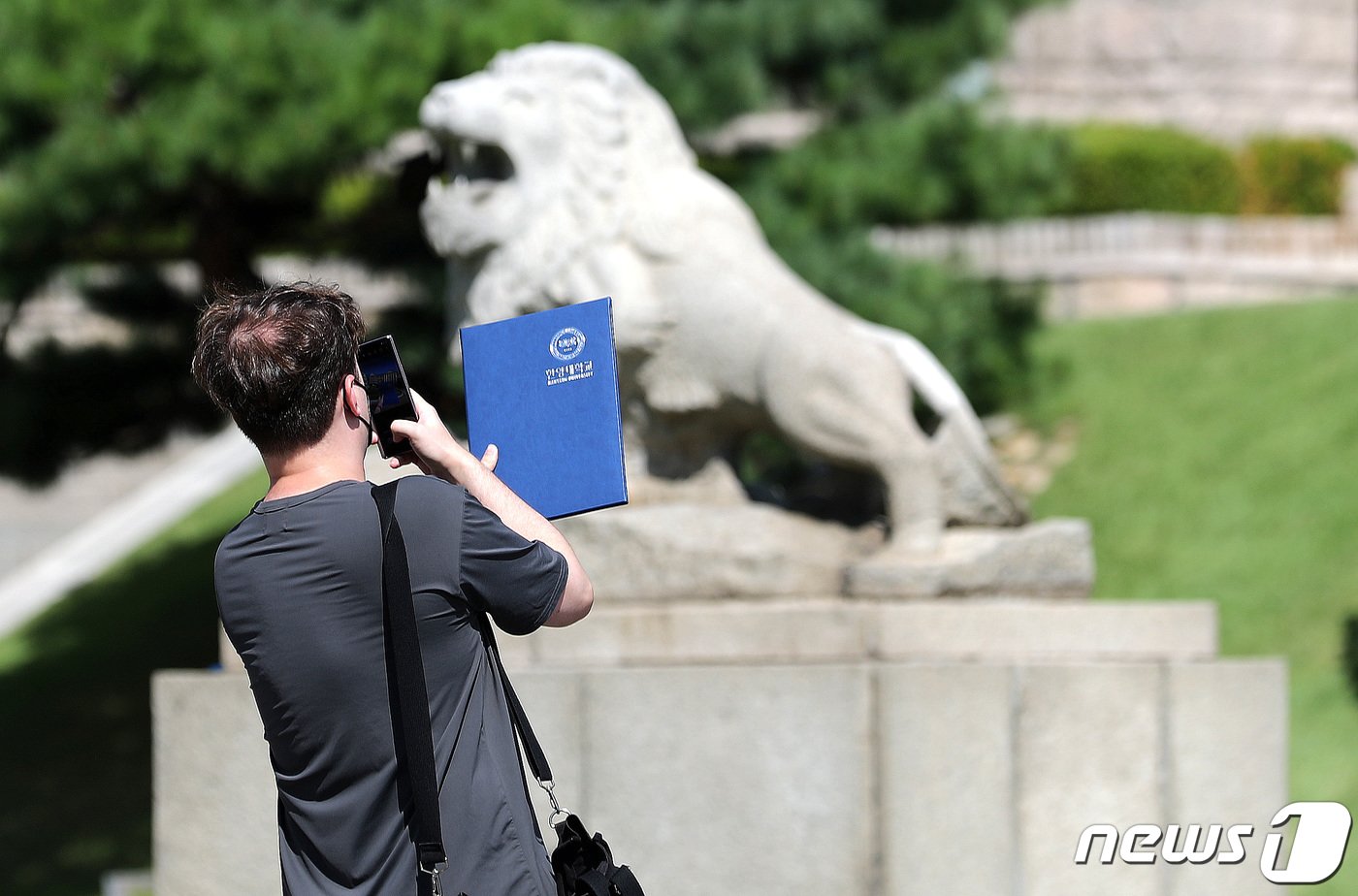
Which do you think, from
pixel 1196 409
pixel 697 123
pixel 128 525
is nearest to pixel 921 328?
pixel 697 123

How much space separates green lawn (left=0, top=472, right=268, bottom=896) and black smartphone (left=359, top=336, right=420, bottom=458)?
23.0 ft

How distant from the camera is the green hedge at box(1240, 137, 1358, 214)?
2145 centimetres

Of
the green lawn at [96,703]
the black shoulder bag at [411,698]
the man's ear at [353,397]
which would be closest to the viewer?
the black shoulder bag at [411,698]

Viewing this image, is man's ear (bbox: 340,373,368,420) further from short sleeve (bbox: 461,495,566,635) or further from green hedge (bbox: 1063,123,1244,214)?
green hedge (bbox: 1063,123,1244,214)

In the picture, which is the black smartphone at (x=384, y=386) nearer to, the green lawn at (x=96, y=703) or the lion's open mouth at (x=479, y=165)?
the lion's open mouth at (x=479, y=165)

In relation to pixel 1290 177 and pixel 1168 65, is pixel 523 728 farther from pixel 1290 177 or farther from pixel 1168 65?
pixel 1168 65

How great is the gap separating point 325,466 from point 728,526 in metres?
2.40

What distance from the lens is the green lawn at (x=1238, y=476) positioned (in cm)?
923

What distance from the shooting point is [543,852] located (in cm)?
243

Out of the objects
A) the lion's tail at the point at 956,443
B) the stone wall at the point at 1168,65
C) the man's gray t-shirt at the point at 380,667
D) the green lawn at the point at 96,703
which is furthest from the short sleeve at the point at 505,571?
the stone wall at the point at 1168,65

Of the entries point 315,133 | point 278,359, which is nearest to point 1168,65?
point 315,133

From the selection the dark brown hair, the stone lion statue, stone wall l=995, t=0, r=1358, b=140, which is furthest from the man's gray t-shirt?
stone wall l=995, t=0, r=1358, b=140

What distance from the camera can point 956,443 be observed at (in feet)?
16.1

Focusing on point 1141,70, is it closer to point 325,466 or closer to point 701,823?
point 701,823
